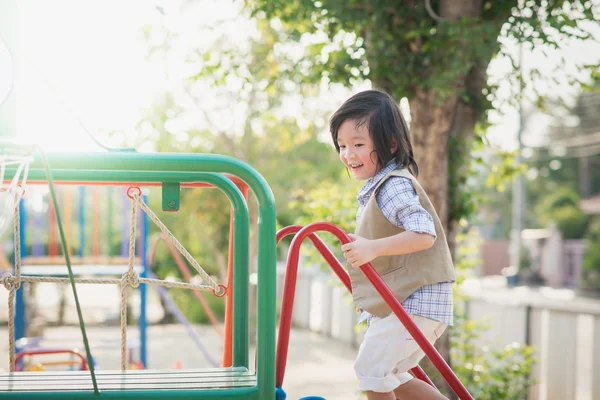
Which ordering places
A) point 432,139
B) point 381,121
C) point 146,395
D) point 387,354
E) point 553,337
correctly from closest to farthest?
point 146,395
point 387,354
point 381,121
point 432,139
point 553,337

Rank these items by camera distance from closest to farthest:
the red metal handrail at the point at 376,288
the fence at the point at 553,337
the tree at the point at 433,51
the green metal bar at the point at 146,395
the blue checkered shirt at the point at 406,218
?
the green metal bar at the point at 146,395, the red metal handrail at the point at 376,288, the blue checkered shirt at the point at 406,218, the tree at the point at 433,51, the fence at the point at 553,337

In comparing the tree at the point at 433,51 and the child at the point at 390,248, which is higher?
the tree at the point at 433,51

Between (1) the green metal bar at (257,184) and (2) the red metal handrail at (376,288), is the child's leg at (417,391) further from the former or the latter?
(1) the green metal bar at (257,184)

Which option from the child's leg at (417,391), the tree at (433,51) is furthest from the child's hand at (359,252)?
the tree at (433,51)

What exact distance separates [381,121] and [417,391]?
86 centimetres

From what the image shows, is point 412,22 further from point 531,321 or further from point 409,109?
point 531,321

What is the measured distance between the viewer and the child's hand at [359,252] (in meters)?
2.02

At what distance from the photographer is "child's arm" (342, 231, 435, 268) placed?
6.64 ft

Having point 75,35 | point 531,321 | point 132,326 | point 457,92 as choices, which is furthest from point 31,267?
point 132,326

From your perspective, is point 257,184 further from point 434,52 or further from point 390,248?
point 434,52

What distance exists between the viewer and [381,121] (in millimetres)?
2266

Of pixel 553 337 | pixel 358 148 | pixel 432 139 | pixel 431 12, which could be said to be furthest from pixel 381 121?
pixel 553 337

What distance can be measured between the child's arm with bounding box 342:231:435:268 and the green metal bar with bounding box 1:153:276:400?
288 millimetres

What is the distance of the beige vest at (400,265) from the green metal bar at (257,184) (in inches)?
19.0
